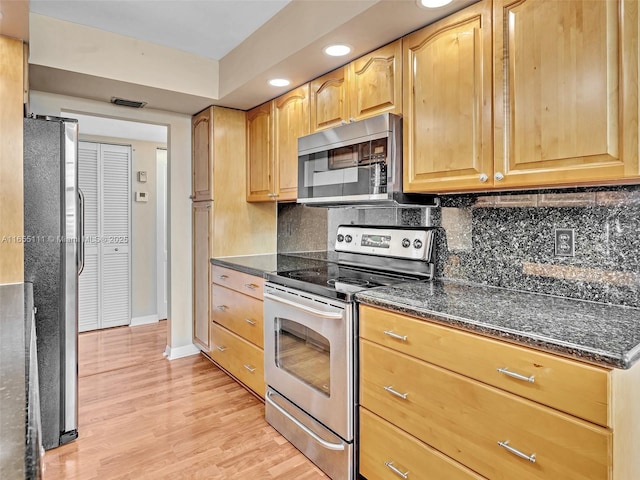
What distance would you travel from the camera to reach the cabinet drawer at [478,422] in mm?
1029

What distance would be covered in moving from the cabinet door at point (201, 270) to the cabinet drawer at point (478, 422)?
1.89 metres

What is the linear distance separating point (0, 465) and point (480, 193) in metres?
1.90

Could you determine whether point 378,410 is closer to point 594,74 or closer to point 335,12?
point 594,74

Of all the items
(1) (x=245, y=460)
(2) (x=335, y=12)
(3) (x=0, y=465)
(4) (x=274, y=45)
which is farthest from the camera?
(4) (x=274, y=45)

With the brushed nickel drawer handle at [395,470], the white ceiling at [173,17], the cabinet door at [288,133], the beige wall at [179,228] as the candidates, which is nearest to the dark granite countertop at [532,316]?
the brushed nickel drawer handle at [395,470]

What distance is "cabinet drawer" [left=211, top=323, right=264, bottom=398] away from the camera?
252cm

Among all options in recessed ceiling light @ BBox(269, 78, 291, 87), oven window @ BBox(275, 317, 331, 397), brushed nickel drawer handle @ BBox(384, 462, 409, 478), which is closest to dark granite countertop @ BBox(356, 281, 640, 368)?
oven window @ BBox(275, 317, 331, 397)

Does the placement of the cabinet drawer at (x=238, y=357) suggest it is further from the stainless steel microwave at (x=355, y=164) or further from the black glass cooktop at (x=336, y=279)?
the stainless steel microwave at (x=355, y=164)

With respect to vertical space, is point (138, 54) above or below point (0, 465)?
above

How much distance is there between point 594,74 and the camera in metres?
1.24

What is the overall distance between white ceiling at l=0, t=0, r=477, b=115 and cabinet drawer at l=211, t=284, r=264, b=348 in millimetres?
1447

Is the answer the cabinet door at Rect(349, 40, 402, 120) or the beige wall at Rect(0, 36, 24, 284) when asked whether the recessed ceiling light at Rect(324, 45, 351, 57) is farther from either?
the beige wall at Rect(0, 36, 24, 284)

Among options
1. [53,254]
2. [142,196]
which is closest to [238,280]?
[53,254]

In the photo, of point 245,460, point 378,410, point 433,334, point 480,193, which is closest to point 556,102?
point 480,193
